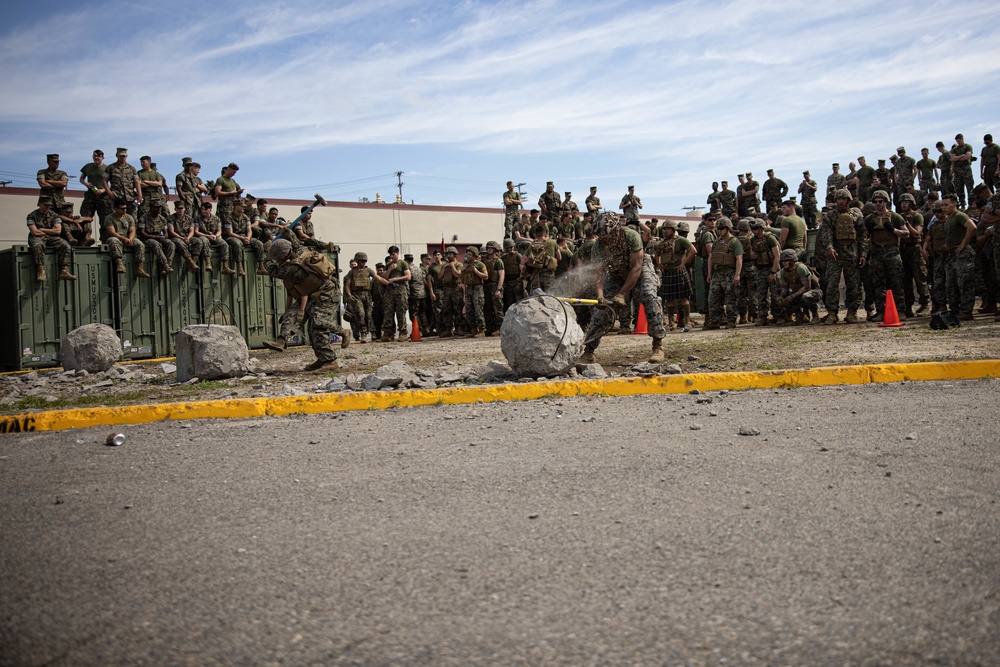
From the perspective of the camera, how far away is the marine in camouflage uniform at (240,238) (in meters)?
15.7

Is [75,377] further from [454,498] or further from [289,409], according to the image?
[454,498]

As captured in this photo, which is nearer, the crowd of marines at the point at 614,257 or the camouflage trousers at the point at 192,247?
the crowd of marines at the point at 614,257

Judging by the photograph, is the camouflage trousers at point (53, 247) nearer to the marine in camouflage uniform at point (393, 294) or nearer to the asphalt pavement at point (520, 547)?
the marine in camouflage uniform at point (393, 294)

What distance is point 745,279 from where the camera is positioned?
14.9 meters

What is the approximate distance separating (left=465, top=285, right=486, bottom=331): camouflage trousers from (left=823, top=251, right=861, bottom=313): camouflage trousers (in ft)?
23.8

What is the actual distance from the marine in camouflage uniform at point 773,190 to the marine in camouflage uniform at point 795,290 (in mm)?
7842

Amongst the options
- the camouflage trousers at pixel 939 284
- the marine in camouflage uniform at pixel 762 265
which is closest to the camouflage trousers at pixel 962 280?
the camouflage trousers at pixel 939 284

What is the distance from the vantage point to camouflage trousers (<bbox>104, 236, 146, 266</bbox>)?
14.1 metres

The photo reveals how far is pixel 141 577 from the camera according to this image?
9.96 ft

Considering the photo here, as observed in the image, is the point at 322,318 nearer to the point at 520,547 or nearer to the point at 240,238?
the point at 240,238

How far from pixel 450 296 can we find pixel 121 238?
739 centimetres

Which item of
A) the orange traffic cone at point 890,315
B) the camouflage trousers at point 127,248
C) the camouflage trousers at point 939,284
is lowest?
the orange traffic cone at point 890,315

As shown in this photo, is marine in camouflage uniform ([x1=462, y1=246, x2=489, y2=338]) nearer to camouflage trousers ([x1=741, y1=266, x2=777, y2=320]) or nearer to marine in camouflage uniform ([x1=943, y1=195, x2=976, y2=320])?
camouflage trousers ([x1=741, y1=266, x2=777, y2=320])

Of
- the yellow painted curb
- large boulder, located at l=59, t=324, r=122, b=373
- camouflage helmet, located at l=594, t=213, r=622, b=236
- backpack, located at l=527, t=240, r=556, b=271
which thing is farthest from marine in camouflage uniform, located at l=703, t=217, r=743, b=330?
large boulder, located at l=59, t=324, r=122, b=373
